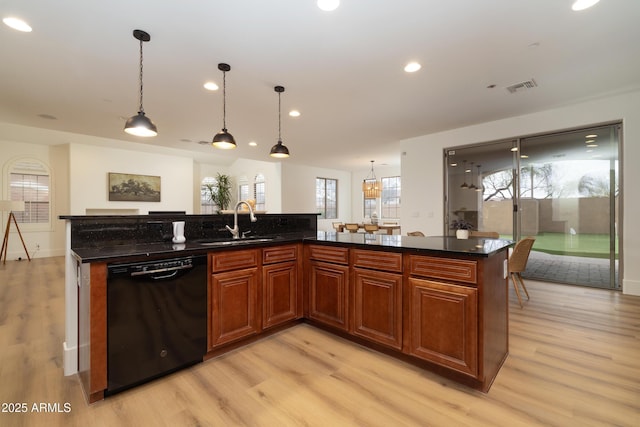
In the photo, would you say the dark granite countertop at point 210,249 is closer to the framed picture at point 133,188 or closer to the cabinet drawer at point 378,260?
the cabinet drawer at point 378,260

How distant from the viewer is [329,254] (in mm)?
2699

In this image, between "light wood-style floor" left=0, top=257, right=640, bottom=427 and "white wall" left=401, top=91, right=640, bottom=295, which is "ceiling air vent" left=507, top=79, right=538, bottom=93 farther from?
"light wood-style floor" left=0, top=257, right=640, bottom=427

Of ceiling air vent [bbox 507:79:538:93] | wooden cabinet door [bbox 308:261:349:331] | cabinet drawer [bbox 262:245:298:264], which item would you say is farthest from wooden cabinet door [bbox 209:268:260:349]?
ceiling air vent [bbox 507:79:538:93]

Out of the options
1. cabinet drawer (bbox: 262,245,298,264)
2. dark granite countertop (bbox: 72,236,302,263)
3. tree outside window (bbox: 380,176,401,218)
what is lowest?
cabinet drawer (bbox: 262,245,298,264)

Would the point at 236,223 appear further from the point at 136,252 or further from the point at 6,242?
the point at 6,242

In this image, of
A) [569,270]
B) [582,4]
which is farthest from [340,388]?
[569,270]

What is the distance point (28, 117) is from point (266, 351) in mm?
5767

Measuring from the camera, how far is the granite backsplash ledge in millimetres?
2203

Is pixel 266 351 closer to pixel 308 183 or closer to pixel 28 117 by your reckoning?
pixel 28 117

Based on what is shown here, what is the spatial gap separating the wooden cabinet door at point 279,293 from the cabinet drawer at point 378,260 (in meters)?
0.70

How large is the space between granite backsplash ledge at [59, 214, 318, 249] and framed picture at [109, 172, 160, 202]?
7.10m

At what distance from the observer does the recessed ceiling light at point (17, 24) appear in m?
2.42

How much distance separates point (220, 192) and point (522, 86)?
9.29 m

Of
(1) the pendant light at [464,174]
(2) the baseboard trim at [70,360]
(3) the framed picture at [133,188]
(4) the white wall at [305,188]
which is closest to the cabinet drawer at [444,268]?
(2) the baseboard trim at [70,360]
